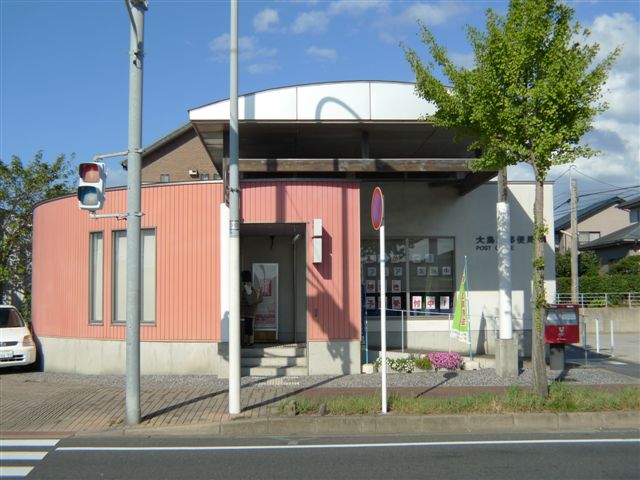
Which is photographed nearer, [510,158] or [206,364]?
[510,158]

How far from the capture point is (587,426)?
9.19 metres

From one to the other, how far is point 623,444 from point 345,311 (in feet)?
21.1

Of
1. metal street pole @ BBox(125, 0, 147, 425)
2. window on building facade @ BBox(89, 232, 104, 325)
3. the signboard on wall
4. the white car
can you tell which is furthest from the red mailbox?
the white car

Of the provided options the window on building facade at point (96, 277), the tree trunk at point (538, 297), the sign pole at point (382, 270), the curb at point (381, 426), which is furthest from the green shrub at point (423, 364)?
the window on building facade at point (96, 277)

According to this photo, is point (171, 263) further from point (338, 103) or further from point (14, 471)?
point (14, 471)

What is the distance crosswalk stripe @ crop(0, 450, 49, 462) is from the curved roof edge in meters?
8.09

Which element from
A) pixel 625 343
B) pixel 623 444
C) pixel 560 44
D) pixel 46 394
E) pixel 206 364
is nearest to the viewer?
pixel 623 444

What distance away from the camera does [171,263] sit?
46.8ft

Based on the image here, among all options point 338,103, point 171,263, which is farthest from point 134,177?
point 338,103

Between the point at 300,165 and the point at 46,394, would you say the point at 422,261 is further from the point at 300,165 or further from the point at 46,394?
the point at 46,394

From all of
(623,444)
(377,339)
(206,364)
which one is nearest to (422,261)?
(377,339)

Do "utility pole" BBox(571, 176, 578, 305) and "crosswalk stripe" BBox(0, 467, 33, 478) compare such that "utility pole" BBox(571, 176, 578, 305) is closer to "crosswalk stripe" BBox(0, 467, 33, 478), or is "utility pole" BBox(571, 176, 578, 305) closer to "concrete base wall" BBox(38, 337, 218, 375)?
"concrete base wall" BBox(38, 337, 218, 375)

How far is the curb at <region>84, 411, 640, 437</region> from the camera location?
9016 millimetres

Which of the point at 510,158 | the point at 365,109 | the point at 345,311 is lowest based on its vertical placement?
the point at 345,311
